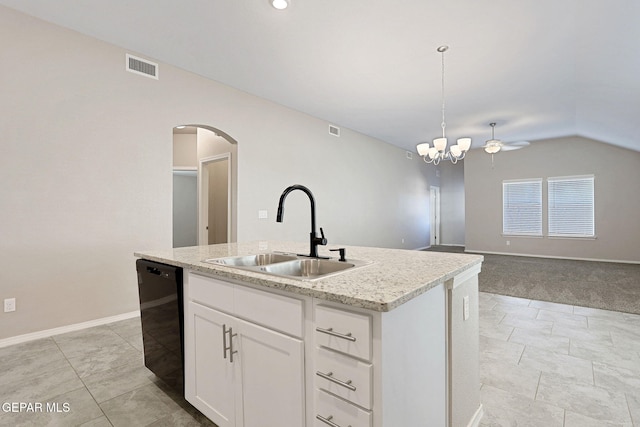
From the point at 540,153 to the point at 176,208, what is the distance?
9311 millimetres

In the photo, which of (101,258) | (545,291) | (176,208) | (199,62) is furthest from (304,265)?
(176,208)

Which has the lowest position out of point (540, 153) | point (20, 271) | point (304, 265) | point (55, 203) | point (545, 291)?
point (545, 291)

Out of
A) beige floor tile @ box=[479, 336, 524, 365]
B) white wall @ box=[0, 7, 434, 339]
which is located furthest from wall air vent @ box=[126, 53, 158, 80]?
beige floor tile @ box=[479, 336, 524, 365]

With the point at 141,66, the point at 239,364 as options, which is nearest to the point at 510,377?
the point at 239,364

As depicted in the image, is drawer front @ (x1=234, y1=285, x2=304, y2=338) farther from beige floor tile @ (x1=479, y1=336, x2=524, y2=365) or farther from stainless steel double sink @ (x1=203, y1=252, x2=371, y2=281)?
beige floor tile @ (x1=479, y1=336, x2=524, y2=365)

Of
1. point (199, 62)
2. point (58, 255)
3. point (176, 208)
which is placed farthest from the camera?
point (176, 208)

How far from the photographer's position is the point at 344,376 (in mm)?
988

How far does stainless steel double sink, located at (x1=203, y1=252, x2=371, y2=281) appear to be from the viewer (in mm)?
1631

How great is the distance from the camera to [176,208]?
24.9ft

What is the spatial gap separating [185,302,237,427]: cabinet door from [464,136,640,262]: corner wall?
8594 millimetres

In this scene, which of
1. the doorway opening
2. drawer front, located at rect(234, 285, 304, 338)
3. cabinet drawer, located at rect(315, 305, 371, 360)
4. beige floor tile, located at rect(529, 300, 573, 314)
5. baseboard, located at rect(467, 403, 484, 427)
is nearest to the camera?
cabinet drawer, located at rect(315, 305, 371, 360)

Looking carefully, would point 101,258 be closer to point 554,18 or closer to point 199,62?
point 199,62

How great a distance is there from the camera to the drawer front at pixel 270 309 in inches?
44.7

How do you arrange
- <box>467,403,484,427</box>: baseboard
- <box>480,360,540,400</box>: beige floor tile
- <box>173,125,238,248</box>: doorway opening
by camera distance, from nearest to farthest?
<box>467,403,484,427</box>: baseboard
<box>480,360,540,400</box>: beige floor tile
<box>173,125,238,248</box>: doorway opening
